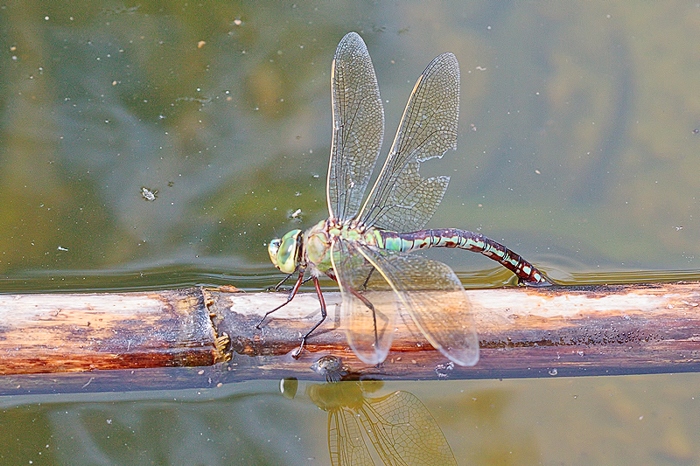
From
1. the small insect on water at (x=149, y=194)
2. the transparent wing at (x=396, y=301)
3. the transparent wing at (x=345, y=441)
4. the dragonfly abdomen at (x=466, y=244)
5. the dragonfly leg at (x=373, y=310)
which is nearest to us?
the transparent wing at (x=396, y=301)

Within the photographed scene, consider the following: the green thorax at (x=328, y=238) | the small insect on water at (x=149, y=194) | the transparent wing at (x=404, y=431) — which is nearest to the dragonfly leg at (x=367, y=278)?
the green thorax at (x=328, y=238)

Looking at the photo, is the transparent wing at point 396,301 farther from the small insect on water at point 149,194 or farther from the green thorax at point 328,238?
the small insect on water at point 149,194

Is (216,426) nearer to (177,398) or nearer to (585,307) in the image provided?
(177,398)

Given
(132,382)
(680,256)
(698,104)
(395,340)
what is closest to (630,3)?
(698,104)

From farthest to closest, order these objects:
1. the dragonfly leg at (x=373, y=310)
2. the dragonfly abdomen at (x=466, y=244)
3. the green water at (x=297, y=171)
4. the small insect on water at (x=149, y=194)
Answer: the small insect on water at (x=149, y=194) → the dragonfly abdomen at (x=466, y=244) → the green water at (x=297, y=171) → the dragonfly leg at (x=373, y=310)

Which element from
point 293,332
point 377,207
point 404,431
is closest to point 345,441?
point 404,431

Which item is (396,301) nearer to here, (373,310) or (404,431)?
(373,310)

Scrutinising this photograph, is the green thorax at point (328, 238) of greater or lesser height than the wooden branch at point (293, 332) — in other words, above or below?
above

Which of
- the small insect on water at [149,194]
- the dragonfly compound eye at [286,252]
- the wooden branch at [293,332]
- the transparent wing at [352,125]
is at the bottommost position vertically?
the wooden branch at [293,332]
